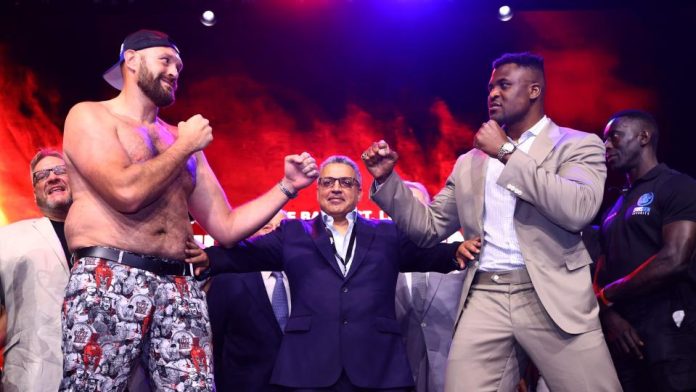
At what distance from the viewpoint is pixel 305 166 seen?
10.5 feet

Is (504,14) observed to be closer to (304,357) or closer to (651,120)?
(651,120)

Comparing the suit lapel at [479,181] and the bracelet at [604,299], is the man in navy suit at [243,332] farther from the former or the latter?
the bracelet at [604,299]

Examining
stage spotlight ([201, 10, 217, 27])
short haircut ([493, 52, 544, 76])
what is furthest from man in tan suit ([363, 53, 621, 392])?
stage spotlight ([201, 10, 217, 27])

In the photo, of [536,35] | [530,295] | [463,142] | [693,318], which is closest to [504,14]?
[536,35]

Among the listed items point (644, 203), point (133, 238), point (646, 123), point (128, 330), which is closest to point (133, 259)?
point (133, 238)

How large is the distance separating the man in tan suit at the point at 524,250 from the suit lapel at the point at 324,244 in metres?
0.48

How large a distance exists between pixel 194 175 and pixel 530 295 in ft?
4.82

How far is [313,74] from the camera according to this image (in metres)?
6.24

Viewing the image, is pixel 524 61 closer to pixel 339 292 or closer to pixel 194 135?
pixel 339 292

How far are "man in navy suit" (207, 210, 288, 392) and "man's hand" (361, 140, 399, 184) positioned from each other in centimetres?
139

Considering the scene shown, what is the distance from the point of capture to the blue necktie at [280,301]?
432 centimetres

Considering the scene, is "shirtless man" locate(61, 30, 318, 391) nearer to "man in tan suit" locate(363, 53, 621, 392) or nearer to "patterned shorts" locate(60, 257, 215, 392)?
"patterned shorts" locate(60, 257, 215, 392)

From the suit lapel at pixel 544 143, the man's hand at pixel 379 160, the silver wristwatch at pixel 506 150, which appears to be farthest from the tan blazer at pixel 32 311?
the suit lapel at pixel 544 143

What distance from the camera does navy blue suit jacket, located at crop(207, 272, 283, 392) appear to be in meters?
4.18
